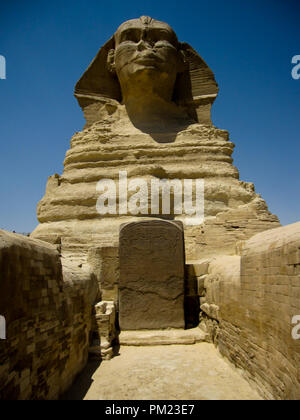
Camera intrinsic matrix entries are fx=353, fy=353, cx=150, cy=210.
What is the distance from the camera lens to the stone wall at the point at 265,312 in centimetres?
272

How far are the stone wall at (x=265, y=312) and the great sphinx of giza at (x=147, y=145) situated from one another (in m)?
2.16

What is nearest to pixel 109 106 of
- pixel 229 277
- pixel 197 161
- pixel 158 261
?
pixel 197 161

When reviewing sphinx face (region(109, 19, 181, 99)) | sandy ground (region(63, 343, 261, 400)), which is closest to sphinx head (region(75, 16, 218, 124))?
sphinx face (region(109, 19, 181, 99))

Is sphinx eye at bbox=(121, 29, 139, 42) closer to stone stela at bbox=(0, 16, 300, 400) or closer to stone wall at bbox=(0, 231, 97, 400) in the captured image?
stone stela at bbox=(0, 16, 300, 400)

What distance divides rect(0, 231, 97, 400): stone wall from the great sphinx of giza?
3269 millimetres

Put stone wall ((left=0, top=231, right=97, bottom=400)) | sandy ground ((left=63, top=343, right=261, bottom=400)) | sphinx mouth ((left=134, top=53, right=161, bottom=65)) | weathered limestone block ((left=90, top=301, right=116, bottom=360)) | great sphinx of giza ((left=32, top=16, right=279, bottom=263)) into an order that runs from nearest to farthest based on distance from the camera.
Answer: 1. stone wall ((left=0, top=231, right=97, bottom=400))
2. sandy ground ((left=63, top=343, right=261, bottom=400))
3. weathered limestone block ((left=90, top=301, right=116, bottom=360))
4. great sphinx of giza ((left=32, top=16, right=279, bottom=263))
5. sphinx mouth ((left=134, top=53, right=161, bottom=65))

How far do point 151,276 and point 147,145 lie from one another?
3999 millimetres

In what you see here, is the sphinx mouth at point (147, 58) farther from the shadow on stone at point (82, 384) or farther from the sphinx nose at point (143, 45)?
the shadow on stone at point (82, 384)

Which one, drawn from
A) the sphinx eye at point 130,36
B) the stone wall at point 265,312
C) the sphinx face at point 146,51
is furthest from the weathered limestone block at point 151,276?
the sphinx eye at point 130,36

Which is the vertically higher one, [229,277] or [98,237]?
[98,237]

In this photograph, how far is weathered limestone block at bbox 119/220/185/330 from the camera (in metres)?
5.57

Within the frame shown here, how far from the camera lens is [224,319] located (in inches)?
182
